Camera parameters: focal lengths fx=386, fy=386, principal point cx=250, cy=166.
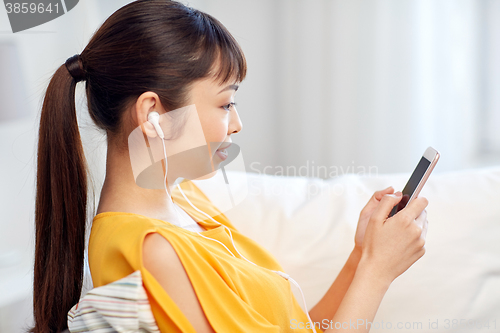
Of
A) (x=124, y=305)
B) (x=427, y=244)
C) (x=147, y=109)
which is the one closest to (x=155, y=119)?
(x=147, y=109)

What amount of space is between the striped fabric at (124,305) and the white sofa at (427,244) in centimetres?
50

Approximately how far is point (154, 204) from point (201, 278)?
0.74ft

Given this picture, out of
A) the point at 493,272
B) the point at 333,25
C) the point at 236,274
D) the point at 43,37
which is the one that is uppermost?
the point at 43,37

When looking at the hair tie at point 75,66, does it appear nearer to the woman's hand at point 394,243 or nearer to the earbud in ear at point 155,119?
the earbud in ear at point 155,119

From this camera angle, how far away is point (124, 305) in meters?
0.56

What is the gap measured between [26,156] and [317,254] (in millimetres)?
884

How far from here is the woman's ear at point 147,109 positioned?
0.67m

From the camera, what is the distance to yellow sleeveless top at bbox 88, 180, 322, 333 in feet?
1.88

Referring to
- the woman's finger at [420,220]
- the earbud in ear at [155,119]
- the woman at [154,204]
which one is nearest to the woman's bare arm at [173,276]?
the woman at [154,204]

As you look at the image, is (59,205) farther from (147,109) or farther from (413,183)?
(413,183)

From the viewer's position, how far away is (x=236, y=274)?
0.70 m

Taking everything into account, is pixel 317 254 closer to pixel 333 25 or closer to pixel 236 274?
pixel 236 274

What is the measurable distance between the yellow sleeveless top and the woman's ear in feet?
0.51

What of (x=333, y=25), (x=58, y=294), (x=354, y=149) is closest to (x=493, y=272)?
(x=58, y=294)
